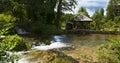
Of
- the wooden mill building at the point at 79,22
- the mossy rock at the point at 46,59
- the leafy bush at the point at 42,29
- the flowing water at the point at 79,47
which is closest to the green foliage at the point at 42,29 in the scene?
the leafy bush at the point at 42,29

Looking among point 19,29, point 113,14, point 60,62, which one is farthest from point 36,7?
point 113,14

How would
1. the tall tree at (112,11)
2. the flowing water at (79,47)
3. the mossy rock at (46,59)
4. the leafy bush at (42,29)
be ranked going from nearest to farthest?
the mossy rock at (46,59), the flowing water at (79,47), the leafy bush at (42,29), the tall tree at (112,11)

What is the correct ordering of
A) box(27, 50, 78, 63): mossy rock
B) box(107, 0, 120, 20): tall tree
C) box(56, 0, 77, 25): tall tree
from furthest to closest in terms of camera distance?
box(107, 0, 120, 20): tall tree, box(56, 0, 77, 25): tall tree, box(27, 50, 78, 63): mossy rock

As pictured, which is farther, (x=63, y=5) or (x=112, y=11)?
(x=112, y=11)

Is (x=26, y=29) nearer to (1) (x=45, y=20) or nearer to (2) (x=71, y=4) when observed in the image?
(1) (x=45, y=20)

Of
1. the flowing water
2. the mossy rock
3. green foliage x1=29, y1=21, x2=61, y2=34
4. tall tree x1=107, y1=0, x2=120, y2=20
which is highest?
tall tree x1=107, y1=0, x2=120, y2=20

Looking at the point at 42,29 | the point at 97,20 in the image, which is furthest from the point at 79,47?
the point at 97,20

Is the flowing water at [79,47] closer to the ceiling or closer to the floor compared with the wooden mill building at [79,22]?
closer to the floor

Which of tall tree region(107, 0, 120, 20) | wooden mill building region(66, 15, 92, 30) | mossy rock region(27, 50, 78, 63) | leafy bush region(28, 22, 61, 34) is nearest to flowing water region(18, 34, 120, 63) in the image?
mossy rock region(27, 50, 78, 63)

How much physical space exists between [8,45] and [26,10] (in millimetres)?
31660

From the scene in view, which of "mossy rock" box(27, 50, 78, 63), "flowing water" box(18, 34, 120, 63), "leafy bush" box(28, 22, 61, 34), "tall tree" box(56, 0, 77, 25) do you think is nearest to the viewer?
"mossy rock" box(27, 50, 78, 63)

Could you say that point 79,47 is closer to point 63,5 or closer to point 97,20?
point 63,5

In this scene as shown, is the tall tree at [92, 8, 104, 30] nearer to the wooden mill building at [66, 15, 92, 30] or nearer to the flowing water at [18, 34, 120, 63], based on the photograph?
the wooden mill building at [66, 15, 92, 30]

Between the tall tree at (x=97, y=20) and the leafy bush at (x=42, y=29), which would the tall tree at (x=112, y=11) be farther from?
the leafy bush at (x=42, y=29)
